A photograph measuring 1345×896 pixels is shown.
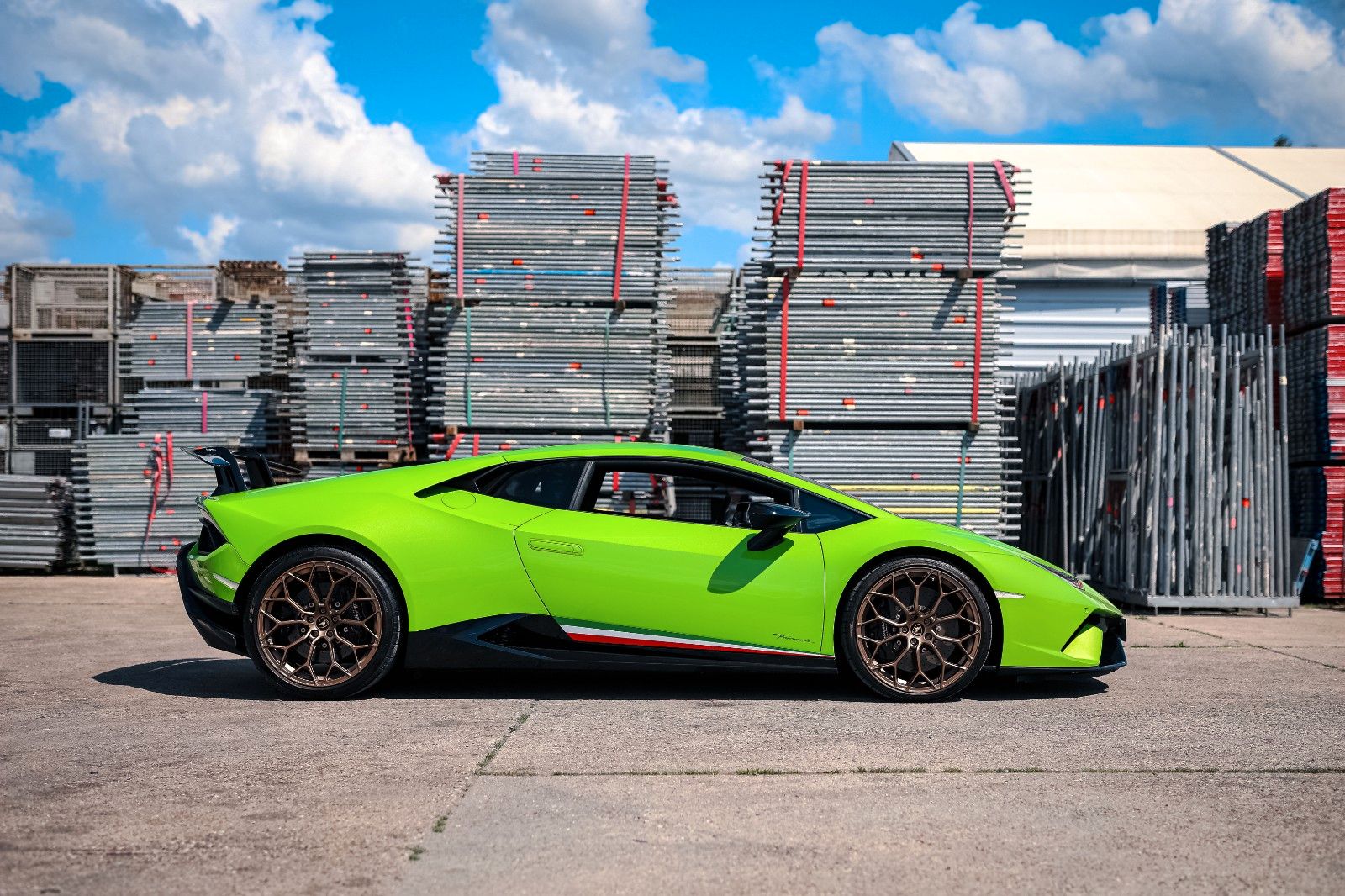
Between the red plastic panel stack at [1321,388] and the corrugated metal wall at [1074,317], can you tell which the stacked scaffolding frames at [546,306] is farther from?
the corrugated metal wall at [1074,317]

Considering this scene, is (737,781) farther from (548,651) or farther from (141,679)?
(141,679)

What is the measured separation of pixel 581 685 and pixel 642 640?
2.37ft

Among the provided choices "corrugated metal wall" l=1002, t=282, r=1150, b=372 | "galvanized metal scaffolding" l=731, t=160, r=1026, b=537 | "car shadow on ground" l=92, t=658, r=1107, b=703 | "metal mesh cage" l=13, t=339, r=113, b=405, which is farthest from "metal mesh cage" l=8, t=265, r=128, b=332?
"corrugated metal wall" l=1002, t=282, r=1150, b=372

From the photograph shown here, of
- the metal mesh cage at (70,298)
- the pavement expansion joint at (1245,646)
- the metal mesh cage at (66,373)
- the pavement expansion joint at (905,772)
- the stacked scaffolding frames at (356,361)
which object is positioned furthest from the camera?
the metal mesh cage at (70,298)

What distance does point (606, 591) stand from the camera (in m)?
5.71

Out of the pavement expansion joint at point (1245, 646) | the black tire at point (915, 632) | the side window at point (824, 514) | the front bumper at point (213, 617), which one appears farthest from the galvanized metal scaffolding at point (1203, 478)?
the front bumper at point (213, 617)

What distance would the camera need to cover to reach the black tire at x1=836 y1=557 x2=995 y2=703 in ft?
18.9

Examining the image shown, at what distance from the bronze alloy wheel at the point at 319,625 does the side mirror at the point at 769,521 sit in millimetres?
1761

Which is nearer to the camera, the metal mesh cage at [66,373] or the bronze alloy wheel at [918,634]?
the bronze alloy wheel at [918,634]

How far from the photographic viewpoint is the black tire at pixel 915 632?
5770 millimetres

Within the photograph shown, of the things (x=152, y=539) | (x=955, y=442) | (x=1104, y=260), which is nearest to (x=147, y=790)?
(x=955, y=442)

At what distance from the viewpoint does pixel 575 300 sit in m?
11.8

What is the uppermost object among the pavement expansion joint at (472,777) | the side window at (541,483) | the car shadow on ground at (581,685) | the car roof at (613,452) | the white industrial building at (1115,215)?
the white industrial building at (1115,215)

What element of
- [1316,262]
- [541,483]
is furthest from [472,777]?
[1316,262]
